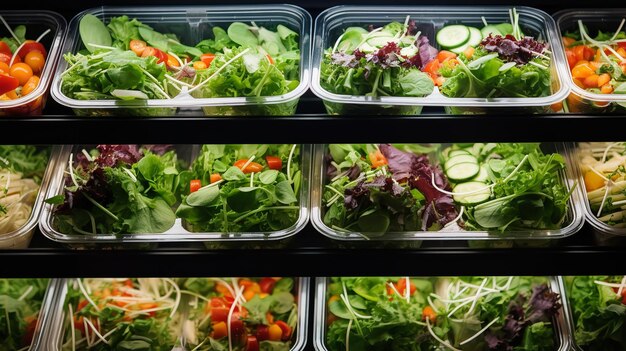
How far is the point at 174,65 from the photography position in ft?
7.95

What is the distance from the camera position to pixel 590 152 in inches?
101

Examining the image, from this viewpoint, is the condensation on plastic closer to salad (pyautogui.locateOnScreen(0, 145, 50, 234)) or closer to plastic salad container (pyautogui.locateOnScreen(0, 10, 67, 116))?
salad (pyautogui.locateOnScreen(0, 145, 50, 234))

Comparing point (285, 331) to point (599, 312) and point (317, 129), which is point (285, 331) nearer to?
point (317, 129)

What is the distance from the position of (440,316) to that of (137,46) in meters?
1.53

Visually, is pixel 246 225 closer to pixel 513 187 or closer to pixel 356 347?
pixel 356 347

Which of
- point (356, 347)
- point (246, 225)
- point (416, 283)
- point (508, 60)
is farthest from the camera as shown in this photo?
point (416, 283)

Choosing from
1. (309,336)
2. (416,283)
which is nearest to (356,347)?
(309,336)

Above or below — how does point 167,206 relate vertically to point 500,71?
below

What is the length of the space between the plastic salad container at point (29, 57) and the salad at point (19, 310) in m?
0.94

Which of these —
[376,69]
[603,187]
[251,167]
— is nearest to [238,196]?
[251,167]

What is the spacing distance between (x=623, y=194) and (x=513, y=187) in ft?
1.33

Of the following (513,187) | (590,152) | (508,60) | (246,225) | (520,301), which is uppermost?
(508,60)

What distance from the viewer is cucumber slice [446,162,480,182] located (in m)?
2.47

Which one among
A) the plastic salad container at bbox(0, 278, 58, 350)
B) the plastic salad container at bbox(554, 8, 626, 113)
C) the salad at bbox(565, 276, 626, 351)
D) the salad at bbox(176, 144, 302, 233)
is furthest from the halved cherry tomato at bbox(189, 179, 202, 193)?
the salad at bbox(565, 276, 626, 351)
